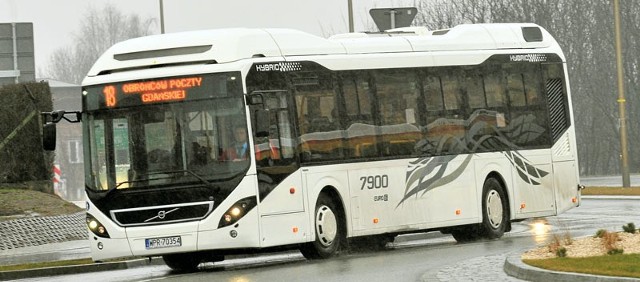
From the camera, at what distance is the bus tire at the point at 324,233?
22.0 m

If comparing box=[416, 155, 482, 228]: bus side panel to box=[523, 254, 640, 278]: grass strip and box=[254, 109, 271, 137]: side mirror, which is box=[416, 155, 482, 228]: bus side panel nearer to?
box=[254, 109, 271, 137]: side mirror

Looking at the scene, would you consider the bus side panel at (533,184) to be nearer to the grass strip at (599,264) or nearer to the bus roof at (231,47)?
the bus roof at (231,47)

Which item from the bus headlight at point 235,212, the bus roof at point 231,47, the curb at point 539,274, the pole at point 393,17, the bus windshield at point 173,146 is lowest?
the curb at point 539,274

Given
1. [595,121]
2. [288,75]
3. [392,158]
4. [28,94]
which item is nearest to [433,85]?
[392,158]

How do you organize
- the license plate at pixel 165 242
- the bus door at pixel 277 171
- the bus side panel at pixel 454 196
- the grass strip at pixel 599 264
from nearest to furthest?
1. the grass strip at pixel 599 264
2. the license plate at pixel 165 242
3. the bus door at pixel 277 171
4. the bus side panel at pixel 454 196

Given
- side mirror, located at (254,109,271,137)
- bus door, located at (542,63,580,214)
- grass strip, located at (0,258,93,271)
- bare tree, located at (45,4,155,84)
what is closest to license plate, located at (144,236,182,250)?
side mirror, located at (254,109,271,137)

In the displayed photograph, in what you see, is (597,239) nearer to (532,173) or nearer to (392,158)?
(392,158)

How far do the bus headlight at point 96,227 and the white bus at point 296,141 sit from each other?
2 centimetres

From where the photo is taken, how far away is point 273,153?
69.9 feet

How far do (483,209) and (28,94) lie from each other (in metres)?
13.8

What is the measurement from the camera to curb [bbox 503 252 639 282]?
1423 cm

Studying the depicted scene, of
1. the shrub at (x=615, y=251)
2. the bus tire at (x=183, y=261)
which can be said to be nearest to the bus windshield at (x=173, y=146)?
the bus tire at (x=183, y=261)

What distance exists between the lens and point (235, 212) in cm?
2066

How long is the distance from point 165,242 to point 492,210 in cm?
698
